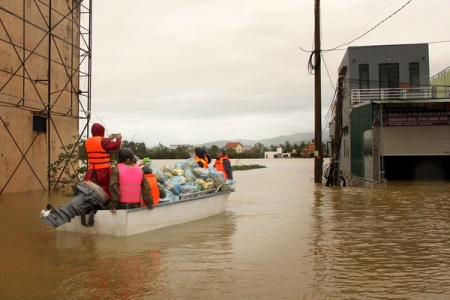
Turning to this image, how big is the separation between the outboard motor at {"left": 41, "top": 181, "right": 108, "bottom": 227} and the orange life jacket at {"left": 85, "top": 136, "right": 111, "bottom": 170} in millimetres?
384

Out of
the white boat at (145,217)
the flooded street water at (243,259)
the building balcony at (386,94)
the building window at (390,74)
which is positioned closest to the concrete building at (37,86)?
the flooded street water at (243,259)

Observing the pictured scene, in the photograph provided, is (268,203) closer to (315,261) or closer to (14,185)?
(315,261)

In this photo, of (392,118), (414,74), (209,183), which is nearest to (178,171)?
(209,183)

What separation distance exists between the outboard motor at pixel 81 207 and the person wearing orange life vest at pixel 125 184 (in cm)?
24

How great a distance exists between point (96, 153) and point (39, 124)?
38.5 ft

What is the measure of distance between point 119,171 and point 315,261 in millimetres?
3770

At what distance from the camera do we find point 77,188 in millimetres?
8547

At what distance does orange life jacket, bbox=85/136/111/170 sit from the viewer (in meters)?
8.77

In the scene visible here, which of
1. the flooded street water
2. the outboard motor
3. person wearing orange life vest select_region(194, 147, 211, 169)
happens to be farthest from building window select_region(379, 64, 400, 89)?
the outboard motor

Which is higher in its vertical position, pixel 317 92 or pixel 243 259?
pixel 317 92

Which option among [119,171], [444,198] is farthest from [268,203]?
[119,171]

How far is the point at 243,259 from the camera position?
7020mm

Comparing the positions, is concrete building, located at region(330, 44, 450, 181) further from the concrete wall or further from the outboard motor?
the outboard motor

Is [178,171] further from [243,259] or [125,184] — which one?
[243,259]
